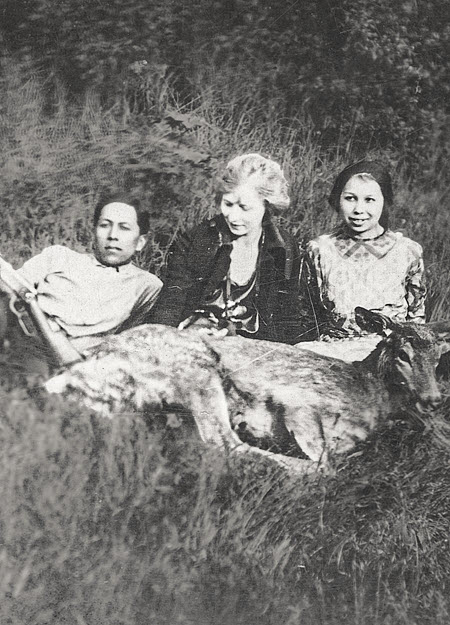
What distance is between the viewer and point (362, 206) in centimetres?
486

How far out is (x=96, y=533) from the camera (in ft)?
14.9

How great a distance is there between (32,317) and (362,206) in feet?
6.67

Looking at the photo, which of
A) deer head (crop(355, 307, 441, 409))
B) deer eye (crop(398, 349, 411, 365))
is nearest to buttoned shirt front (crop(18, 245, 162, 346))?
deer head (crop(355, 307, 441, 409))

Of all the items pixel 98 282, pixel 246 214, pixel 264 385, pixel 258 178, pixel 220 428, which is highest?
pixel 258 178

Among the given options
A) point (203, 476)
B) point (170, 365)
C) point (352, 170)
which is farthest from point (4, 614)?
point (352, 170)

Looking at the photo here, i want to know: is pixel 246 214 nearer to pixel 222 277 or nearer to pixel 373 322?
pixel 222 277

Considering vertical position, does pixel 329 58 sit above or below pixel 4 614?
above

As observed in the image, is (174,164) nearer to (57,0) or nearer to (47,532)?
(57,0)

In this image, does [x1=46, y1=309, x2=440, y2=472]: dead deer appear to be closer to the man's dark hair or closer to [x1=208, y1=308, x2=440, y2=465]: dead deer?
[x1=208, y1=308, x2=440, y2=465]: dead deer

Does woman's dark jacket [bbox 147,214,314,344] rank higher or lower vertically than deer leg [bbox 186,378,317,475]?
higher

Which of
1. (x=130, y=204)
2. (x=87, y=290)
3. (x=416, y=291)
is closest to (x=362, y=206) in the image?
(x=416, y=291)

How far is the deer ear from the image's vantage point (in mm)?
4750

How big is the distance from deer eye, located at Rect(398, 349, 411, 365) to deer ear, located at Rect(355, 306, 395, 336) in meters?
0.13

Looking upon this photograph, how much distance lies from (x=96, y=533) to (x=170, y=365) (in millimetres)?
1009
